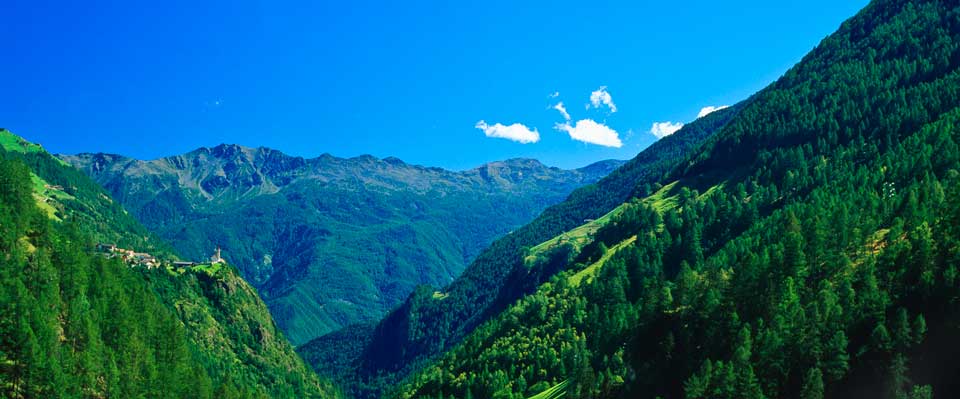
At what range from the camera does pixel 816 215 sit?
5049 inches

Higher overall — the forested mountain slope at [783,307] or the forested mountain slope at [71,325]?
the forested mountain slope at [71,325]

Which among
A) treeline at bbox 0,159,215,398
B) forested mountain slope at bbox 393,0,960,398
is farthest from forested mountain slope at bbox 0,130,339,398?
forested mountain slope at bbox 393,0,960,398

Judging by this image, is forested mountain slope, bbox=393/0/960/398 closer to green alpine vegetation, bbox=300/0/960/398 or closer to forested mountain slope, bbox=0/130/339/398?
green alpine vegetation, bbox=300/0/960/398

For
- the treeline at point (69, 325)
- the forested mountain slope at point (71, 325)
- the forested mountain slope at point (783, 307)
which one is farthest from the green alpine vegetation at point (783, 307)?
the treeline at point (69, 325)

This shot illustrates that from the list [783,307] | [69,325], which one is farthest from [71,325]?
[783,307]

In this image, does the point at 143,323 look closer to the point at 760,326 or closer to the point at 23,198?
the point at 23,198

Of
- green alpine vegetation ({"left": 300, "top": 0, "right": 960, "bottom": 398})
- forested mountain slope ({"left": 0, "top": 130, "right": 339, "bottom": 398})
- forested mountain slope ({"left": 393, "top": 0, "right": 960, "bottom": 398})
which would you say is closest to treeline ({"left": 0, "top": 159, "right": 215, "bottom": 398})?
forested mountain slope ({"left": 0, "top": 130, "right": 339, "bottom": 398})

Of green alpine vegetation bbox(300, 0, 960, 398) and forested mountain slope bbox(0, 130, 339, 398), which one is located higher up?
forested mountain slope bbox(0, 130, 339, 398)

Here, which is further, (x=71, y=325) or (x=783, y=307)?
(x=71, y=325)

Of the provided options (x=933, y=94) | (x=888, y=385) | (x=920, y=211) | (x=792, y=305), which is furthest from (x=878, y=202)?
(x=933, y=94)

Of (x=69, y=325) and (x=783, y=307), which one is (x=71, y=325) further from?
(x=783, y=307)

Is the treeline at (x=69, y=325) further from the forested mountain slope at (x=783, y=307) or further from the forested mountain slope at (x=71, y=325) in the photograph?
the forested mountain slope at (x=783, y=307)

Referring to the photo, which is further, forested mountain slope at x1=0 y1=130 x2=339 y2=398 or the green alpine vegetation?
forested mountain slope at x1=0 y1=130 x2=339 y2=398

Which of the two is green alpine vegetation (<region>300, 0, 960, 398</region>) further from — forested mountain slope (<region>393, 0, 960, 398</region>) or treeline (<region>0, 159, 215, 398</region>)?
treeline (<region>0, 159, 215, 398</region>)
